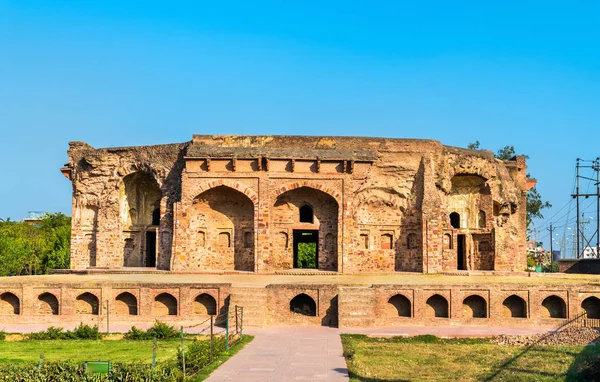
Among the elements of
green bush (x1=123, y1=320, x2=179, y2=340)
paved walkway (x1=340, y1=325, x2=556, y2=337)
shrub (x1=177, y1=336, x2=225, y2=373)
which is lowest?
paved walkway (x1=340, y1=325, x2=556, y2=337)

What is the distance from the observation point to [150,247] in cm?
2986

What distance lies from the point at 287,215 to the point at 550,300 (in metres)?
11.2

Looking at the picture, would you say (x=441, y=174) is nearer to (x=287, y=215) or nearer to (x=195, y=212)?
(x=287, y=215)

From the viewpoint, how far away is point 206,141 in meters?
27.1

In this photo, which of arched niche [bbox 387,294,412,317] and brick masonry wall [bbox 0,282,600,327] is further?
arched niche [bbox 387,294,412,317]

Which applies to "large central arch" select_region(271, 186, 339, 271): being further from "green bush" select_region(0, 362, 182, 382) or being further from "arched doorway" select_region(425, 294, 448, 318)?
"green bush" select_region(0, 362, 182, 382)

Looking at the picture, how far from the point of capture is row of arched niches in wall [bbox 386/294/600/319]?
19.9 metres

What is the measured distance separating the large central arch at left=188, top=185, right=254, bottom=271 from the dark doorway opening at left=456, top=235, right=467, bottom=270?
10.3 m

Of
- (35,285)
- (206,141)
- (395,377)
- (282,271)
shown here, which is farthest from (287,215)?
(395,377)

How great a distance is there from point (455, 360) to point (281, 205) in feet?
45.7

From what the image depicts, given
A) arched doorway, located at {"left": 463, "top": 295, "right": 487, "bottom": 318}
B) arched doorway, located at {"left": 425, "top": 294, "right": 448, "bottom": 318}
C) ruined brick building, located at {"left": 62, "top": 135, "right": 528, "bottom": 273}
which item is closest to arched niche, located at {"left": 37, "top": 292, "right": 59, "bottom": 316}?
ruined brick building, located at {"left": 62, "top": 135, "right": 528, "bottom": 273}

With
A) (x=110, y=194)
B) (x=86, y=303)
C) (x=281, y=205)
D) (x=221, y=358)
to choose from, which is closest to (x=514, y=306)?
(x=281, y=205)

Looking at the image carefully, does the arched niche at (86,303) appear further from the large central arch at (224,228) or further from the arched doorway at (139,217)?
the arched doorway at (139,217)

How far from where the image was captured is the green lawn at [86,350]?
13.8 metres
